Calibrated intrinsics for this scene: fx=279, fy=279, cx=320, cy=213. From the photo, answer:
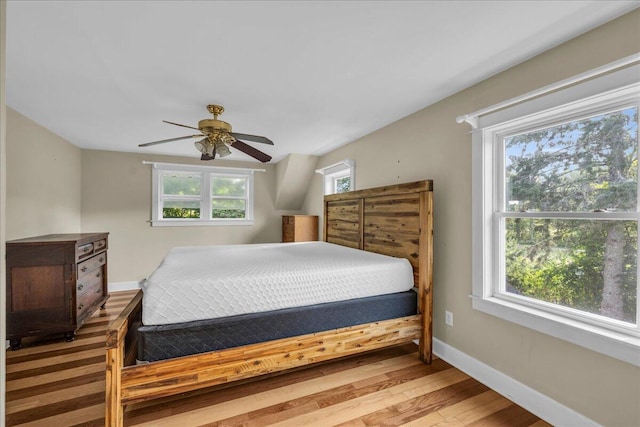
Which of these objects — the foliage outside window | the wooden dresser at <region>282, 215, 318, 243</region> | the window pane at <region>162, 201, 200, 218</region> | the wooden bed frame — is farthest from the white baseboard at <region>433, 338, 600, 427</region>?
the window pane at <region>162, 201, 200, 218</region>

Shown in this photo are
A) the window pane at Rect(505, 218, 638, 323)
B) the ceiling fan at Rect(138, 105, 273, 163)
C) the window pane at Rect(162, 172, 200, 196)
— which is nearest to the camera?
the window pane at Rect(505, 218, 638, 323)

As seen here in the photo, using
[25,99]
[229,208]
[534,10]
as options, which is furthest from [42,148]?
[534,10]

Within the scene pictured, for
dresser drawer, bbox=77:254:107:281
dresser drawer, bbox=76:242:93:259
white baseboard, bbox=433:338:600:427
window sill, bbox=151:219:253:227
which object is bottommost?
white baseboard, bbox=433:338:600:427

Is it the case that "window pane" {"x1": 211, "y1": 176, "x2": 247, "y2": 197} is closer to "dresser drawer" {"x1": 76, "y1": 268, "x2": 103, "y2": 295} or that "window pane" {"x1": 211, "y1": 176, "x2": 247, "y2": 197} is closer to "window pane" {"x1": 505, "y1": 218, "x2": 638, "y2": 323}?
"dresser drawer" {"x1": 76, "y1": 268, "x2": 103, "y2": 295}

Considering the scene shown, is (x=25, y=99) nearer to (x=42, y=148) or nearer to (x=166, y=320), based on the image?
(x=42, y=148)

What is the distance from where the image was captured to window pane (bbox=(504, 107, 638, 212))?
1437mm

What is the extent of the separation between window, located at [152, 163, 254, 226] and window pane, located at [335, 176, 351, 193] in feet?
5.62

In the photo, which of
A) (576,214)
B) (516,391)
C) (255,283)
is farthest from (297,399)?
(576,214)

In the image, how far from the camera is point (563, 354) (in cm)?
158

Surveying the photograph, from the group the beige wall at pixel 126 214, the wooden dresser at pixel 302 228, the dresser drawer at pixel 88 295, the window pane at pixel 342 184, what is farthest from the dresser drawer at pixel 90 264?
the window pane at pixel 342 184

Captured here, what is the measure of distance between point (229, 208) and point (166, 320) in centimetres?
359

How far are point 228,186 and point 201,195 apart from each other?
0.48m

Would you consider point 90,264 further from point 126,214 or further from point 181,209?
point 181,209

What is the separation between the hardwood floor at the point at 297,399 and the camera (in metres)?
1.62
